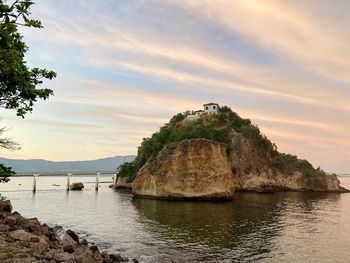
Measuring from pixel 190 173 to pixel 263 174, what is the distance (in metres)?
50.4

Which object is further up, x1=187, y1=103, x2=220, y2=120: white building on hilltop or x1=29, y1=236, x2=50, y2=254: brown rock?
x1=187, y1=103, x2=220, y2=120: white building on hilltop

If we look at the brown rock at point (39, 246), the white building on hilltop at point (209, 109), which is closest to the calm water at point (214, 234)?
the brown rock at point (39, 246)

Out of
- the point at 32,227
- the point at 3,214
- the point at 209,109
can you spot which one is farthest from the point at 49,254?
the point at 209,109

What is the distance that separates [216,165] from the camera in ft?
220

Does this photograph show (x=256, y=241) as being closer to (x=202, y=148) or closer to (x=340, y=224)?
(x=340, y=224)

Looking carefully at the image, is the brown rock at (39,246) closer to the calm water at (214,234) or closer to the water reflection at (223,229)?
the calm water at (214,234)

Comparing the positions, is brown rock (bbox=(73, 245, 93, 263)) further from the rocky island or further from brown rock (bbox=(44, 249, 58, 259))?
the rocky island

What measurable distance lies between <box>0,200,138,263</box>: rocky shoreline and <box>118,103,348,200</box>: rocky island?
42805mm

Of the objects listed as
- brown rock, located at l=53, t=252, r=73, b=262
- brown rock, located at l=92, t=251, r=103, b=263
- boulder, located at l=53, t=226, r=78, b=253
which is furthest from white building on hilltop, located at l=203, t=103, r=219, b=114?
brown rock, located at l=53, t=252, r=73, b=262

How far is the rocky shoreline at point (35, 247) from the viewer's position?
52.0 ft

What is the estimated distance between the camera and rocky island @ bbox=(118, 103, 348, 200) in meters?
65.8

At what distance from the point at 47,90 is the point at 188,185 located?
54306mm

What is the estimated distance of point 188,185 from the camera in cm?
6475

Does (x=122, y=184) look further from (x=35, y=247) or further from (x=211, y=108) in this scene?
(x=35, y=247)
